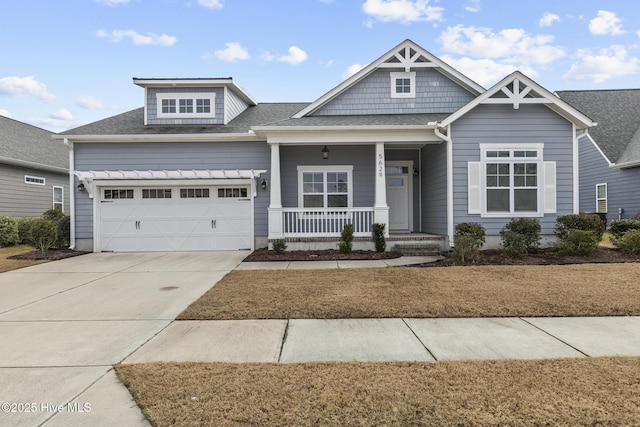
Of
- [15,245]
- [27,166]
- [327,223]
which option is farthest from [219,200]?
[27,166]

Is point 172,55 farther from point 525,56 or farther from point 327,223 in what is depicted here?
point 525,56

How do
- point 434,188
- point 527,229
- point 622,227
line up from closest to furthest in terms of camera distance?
1. point 527,229
2. point 622,227
3. point 434,188

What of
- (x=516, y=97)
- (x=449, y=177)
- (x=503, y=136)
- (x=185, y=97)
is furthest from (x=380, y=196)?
(x=185, y=97)

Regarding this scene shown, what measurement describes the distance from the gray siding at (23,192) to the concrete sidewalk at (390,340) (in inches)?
584

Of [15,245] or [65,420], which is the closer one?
[65,420]

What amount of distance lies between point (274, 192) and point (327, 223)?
6.37 feet

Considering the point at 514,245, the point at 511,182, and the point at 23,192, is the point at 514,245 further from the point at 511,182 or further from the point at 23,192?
the point at 23,192

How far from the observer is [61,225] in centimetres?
1235

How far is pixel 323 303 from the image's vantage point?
18.2ft

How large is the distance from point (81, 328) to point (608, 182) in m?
20.0

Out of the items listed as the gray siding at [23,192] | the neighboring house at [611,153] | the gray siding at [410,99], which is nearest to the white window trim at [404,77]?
the gray siding at [410,99]

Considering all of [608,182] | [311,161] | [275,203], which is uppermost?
[311,161]

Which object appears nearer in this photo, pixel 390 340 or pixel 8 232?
pixel 390 340

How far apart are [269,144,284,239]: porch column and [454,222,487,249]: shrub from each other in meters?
5.04
